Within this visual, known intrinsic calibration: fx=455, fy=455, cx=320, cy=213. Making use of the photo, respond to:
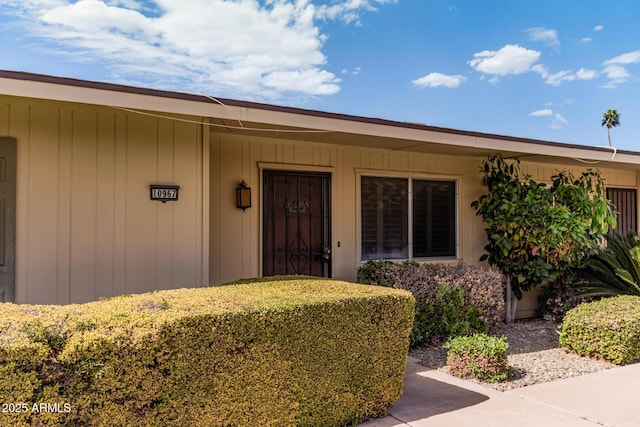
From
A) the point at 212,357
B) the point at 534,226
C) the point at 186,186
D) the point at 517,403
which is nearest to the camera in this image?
the point at 212,357

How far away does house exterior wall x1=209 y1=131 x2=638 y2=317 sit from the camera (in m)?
5.10

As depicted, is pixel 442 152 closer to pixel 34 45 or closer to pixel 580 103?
pixel 34 45

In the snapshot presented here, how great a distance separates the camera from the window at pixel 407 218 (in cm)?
614

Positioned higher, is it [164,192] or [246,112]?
[246,112]

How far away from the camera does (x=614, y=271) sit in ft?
21.1

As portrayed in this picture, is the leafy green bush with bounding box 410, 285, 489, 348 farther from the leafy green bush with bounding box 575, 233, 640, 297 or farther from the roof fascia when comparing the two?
the leafy green bush with bounding box 575, 233, 640, 297

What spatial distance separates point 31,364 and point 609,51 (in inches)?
655

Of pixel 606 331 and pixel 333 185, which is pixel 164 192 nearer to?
pixel 333 185

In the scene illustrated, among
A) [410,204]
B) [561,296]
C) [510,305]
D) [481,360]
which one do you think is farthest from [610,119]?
[481,360]

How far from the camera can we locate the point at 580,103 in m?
19.6

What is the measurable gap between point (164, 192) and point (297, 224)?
1.83m

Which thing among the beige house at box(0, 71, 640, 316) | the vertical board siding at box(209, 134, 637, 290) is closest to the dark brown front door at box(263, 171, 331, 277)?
the beige house at box(0, 71, 640, 316)

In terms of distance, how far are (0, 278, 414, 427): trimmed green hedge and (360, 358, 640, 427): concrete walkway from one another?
0.29m

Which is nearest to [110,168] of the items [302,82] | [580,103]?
[302,82]
